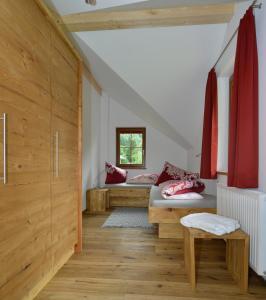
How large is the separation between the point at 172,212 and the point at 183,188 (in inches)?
19.2

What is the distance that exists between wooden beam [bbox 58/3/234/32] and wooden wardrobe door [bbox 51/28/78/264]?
551 millimetres

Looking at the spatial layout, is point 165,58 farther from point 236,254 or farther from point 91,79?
point 236,254

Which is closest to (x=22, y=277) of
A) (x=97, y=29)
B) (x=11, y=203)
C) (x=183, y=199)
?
(x=11, y=203)

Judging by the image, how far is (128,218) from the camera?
3.57 metres

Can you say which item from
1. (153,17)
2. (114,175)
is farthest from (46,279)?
(114,175)

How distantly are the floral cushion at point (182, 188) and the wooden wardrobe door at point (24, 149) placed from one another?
1657 mm

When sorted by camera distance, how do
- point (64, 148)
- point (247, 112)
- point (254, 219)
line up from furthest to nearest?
point (64, 148)
point (247, 112)
point (254, 219)

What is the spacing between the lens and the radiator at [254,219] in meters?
1.59

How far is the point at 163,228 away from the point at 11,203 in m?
1.88

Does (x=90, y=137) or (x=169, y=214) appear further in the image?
(x=90, y=137)

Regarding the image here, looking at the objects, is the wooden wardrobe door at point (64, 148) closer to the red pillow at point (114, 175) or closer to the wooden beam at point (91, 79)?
the wooden beam at point (91, 79)

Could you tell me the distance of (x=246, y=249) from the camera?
1.64 metres

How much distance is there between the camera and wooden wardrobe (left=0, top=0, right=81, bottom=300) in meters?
1.26

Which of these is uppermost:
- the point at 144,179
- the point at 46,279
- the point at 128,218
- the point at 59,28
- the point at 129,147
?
the point at 59,28
